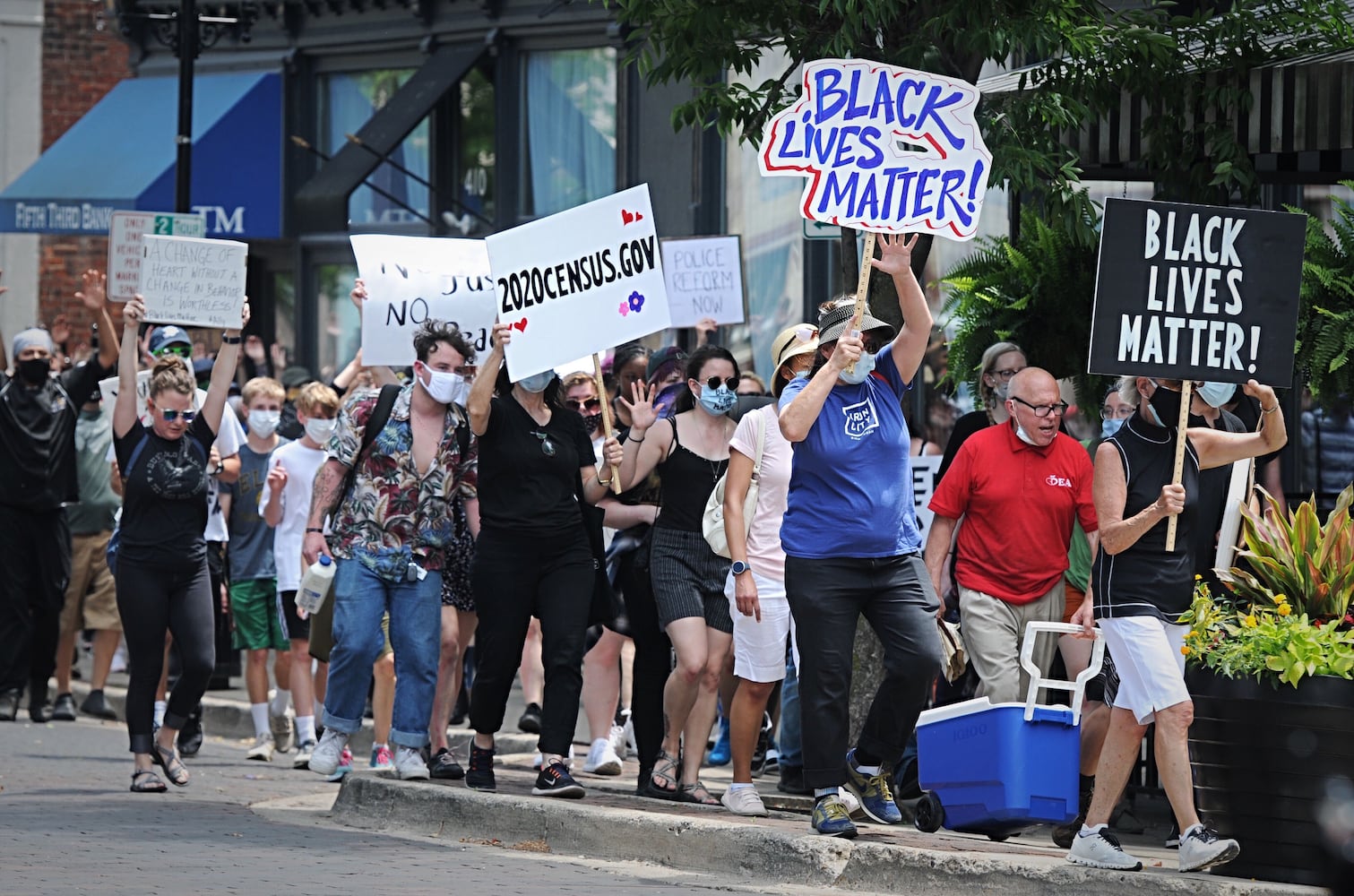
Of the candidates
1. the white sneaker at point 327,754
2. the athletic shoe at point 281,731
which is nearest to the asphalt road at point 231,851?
the white sneaker at point 327,754

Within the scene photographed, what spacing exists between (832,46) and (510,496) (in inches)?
93.0

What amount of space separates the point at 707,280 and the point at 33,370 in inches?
167

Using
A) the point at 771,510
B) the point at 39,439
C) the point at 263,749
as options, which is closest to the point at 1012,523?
the point at 771,510

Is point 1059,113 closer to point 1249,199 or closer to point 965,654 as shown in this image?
point 1249,199

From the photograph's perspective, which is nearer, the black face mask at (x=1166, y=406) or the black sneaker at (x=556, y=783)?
the black face mask at (x=1166, y=406)

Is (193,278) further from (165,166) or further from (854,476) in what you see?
(165,166)

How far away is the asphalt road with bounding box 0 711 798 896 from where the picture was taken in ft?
24.9

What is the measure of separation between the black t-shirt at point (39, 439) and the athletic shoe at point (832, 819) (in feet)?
22.2

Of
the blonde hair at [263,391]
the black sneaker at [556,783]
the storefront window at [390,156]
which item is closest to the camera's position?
the black sneaker at [556,783]

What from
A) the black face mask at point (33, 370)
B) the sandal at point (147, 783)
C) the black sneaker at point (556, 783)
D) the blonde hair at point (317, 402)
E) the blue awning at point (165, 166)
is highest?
the blue awning at point (165, 166)

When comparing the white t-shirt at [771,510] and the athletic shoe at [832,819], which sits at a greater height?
the white t-shirt at [771,510]

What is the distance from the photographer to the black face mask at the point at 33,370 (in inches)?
526

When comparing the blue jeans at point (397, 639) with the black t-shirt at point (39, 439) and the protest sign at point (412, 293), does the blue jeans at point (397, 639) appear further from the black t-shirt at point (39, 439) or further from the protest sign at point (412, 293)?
the black t-shirt at point (39, 439)

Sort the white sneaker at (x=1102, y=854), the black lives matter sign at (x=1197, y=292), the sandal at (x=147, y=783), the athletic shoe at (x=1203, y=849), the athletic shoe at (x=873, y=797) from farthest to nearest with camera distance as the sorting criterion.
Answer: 1. the sandal at (x=147, y=783)
2. the athletic shoe at (x=873, y=797)
3. the black lives matter sign at (x=1197, y=292)
4. the white sneaker at (x=1102, y=854)
5. the athletic shoe at (x=1203, y=849)
